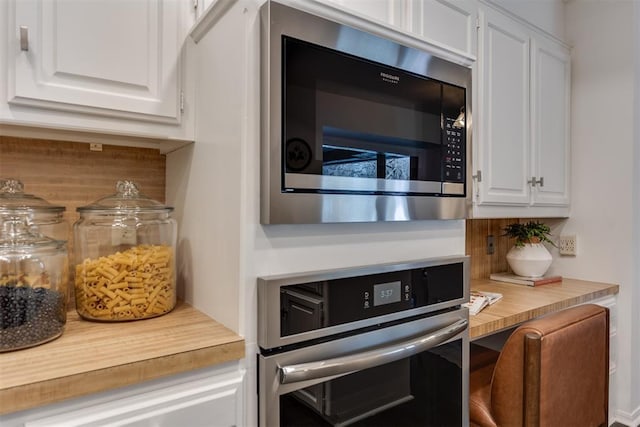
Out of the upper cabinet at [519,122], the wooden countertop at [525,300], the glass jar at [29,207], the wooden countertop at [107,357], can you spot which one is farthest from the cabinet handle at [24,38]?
the upper cabinet at [519,122]

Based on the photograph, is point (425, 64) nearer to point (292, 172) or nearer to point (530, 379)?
point (292, 172)

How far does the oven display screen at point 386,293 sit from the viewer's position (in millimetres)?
1048

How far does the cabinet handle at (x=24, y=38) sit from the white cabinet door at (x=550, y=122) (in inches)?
83.6

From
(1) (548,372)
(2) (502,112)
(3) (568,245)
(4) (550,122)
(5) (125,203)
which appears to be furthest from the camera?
(3) (568,245)

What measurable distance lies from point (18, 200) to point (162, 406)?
68 centimetres

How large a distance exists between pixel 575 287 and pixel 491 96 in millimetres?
1097

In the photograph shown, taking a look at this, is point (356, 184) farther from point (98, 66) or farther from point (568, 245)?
point (568, 245)

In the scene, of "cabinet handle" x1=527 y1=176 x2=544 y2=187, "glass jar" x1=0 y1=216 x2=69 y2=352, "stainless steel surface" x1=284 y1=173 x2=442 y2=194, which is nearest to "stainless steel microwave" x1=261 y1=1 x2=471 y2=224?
"stainless steel surface" x1=284 y1=173 x2=442 y2=194

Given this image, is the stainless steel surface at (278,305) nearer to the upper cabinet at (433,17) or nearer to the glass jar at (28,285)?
the glass jar at (28,285)

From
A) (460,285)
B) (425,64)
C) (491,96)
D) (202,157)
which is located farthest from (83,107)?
(491,96)

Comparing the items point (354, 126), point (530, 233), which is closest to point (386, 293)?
point (354, 126)

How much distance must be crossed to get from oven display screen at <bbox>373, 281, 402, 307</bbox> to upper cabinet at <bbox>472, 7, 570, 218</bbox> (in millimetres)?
898

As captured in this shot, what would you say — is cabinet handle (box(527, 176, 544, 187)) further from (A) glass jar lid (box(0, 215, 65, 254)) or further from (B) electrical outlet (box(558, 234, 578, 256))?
(A) glass jar lid (box(0, 215, 65, 254))

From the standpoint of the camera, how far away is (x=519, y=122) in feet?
6.54
